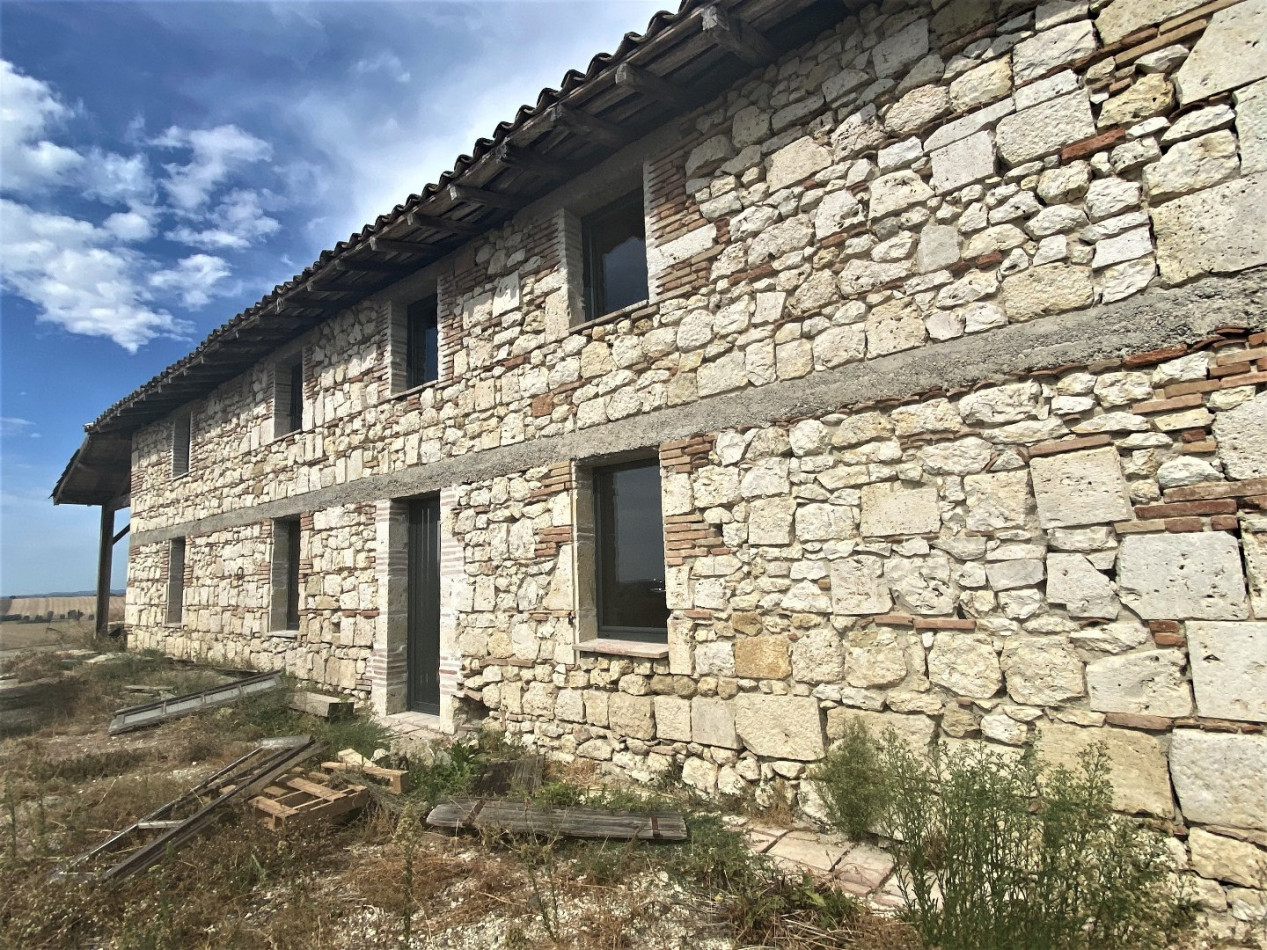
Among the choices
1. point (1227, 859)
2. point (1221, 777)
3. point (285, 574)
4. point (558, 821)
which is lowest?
point (558, 821)

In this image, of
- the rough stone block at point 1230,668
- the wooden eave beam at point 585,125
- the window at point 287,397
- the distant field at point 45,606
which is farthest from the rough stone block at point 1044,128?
the distant field at point 45,606

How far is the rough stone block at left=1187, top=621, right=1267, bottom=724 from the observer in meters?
2.85

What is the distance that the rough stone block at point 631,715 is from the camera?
496 cm

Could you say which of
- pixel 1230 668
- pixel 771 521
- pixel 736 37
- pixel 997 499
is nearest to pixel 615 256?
pixel 736 37

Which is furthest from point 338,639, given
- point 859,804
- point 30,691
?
point 859,804

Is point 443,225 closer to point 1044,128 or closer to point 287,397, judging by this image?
point 287,397

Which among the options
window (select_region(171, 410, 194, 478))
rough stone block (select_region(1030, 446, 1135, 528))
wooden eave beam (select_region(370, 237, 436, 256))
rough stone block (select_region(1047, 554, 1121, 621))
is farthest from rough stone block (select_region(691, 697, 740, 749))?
window (select_region(171, 410, 194, 478))

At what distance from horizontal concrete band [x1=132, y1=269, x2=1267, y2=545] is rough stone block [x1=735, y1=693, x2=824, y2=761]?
6.09 feet

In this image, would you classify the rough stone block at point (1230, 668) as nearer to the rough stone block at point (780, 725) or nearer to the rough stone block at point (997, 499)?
the rough stone block at point (997, 499)

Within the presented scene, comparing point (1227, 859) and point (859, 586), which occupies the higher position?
point (859, 586)

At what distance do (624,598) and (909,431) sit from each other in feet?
8.79

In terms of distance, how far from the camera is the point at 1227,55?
312 centimetres

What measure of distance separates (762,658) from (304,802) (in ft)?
10.5

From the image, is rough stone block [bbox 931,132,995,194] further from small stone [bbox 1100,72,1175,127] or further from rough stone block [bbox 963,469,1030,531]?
rough stone block [bbox 963,469,1030,531]
